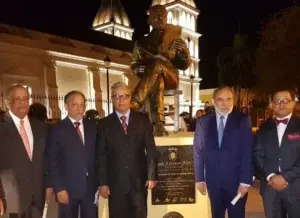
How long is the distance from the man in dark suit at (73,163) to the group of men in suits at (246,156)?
4.48 ft

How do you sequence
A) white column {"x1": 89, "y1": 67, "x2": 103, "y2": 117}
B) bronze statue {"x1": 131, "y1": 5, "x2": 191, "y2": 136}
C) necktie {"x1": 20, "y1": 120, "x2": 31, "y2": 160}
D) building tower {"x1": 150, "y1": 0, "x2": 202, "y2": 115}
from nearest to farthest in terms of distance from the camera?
1. necktie {"x1": 20, "y1": 120, "x2": 31, "y2": 160}
2. bronze statue {"x1": 131, "y1": 5, "x2": 191, "y2": 136}
3. white column {"x1": 89, "y1": 67, "x2": 103, "y2": 117}
4. building tower {"x1": 150, "y1": 0, "x2": 202, "y2": 115}

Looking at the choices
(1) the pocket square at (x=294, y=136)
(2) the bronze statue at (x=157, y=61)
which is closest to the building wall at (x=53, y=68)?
(2) the bronze statue at (x=157, y=61)

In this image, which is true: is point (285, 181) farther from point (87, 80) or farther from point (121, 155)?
point (87, 80)

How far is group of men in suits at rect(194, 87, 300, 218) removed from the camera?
174 inches

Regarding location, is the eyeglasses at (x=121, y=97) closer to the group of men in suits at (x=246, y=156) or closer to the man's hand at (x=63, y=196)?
the group of men in suits at (x=246, y=156)

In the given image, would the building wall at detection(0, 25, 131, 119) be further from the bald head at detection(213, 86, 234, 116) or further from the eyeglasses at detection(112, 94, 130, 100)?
the bald head at detection(213, 86, 234, 116)

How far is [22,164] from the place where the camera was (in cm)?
438

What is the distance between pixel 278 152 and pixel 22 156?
3022 mm

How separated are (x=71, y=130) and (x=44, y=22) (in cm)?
3960

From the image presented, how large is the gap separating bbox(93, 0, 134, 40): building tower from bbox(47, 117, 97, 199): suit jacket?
202ft

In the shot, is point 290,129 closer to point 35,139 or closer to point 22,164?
point 35,139

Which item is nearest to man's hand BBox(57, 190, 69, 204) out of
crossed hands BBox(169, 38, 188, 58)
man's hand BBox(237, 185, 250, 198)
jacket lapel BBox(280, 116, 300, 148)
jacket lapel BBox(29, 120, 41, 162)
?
jacket lapel BBox(29, 120, 41, 162)

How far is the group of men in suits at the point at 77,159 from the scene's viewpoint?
14.4 ft

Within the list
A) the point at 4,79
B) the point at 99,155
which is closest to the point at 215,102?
the point at 99,155
